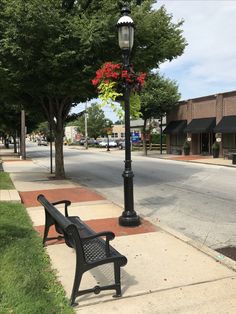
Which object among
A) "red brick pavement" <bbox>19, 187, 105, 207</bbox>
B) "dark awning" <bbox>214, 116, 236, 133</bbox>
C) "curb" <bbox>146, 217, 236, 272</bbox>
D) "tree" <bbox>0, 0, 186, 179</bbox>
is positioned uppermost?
"tree" <bbox>0, 0, 186, 179</bbox>

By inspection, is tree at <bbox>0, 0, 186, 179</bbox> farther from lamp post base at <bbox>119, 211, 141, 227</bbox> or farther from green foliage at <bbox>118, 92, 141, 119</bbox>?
lamp post base at <bbox>119, 211, 141, 227</bbox>

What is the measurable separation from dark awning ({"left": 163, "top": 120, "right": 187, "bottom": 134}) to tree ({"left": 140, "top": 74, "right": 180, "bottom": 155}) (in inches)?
56.8

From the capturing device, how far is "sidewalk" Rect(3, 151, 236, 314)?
4.56 metres

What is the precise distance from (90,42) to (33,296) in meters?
9.87

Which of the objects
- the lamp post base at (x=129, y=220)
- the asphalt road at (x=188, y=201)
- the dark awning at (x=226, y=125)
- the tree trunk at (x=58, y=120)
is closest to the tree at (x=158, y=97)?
the dark awning at (x=226, y=125)

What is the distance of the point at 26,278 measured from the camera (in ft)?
17.4

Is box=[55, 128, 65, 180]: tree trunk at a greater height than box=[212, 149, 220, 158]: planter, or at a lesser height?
greater

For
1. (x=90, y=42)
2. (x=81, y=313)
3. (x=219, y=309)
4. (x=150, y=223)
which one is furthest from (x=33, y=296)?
(x=90, y=42)

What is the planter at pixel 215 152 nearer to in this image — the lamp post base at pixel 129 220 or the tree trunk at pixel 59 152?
the tree trunk at pixel 59 152

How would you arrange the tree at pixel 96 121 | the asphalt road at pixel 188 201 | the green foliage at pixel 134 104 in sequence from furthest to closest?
the tree at pixel 96 121, the green foliage at pixel 134 104, the asphalt road at pixel 188 201

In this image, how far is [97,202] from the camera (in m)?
11.4

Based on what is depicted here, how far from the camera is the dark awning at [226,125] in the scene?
31033 millimetres

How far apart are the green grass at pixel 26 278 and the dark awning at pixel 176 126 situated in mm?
31596

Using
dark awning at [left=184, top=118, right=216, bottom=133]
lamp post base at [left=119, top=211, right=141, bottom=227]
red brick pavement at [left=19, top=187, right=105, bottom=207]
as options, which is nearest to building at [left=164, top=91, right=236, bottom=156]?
dark awning at [left=184, top=118, right=216, bottom=133]
